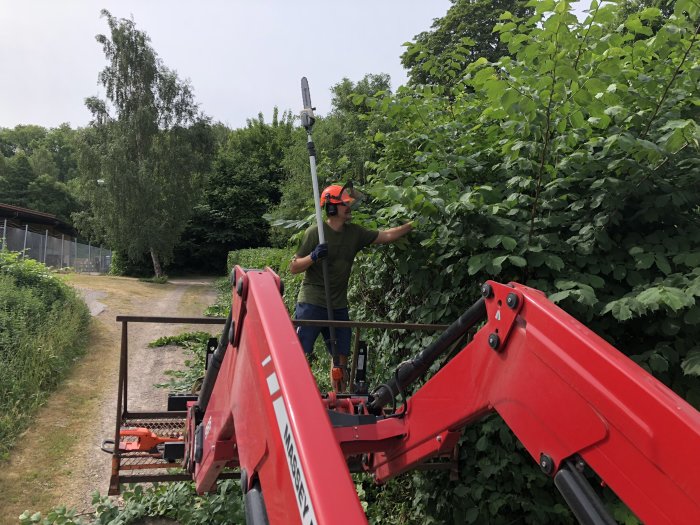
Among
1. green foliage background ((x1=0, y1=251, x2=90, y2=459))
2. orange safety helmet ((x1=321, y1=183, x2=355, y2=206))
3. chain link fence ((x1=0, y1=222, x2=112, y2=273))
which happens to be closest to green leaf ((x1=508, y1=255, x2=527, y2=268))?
orange safety helmet ((x1=321, y1=183, x2=355, y2=206))

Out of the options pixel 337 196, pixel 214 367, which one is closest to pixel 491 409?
pixel 214 367

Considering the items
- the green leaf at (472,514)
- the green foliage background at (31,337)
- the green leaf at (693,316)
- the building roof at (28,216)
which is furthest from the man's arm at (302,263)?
the building roof at (28,216)

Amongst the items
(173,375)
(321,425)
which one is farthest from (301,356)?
(173,375)

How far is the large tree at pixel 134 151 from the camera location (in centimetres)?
2983

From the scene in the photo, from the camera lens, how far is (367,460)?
2.82 meters

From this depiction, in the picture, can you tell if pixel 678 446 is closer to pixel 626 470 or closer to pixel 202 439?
pixel 626 470

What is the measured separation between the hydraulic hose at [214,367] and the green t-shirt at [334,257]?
172 cm

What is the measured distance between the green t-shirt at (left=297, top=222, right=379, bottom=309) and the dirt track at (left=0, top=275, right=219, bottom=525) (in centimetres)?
299

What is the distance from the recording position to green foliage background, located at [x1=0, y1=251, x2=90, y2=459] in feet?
22.8

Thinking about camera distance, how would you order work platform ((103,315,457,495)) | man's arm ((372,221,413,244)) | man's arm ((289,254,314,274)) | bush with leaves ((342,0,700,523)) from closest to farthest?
bush with leaves ((342,0,700,523))
work platform ((103,315,457,495))
man's arm ((372,221,413,244))
man's arm ((289,254,314,274))

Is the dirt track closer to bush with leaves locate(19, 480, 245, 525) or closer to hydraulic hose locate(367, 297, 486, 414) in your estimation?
bush with leaves locate(19, 480, 245, 525)

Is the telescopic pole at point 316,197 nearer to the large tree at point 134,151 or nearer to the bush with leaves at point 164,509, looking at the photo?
the bush with leaves at point 164,509

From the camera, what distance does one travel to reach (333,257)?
13.9 feet

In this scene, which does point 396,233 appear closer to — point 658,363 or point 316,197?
point 316,197
